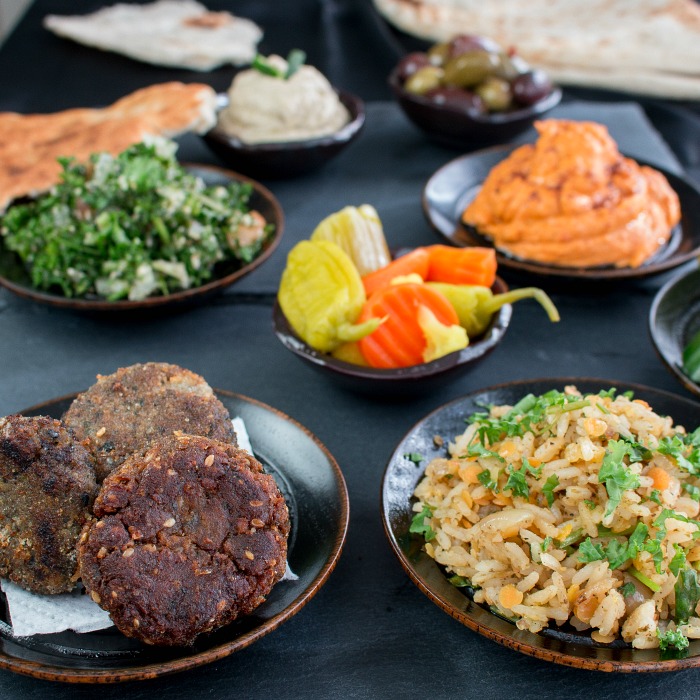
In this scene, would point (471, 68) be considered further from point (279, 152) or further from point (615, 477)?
point (615, 477)

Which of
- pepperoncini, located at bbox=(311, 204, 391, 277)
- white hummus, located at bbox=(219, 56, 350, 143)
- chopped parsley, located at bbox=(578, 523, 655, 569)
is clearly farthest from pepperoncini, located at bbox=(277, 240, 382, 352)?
white hummus, located at bbox=(219, 56, 350, 143)

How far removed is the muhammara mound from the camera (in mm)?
3334

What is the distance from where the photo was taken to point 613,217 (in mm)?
3336

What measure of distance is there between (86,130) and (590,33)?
14.8ft

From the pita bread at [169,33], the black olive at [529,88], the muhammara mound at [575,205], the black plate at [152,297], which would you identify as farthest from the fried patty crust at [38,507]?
the pita bread at [169,33]

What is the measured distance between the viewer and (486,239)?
11.8 feet

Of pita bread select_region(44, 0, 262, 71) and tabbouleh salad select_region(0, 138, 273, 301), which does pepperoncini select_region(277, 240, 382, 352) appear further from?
pita bread select_region(44, 0, 262, 71)

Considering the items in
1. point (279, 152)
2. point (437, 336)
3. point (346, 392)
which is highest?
point (437, 336)

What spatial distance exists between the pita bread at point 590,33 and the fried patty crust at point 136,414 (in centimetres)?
504

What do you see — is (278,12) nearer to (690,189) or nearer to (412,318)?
(690,189)

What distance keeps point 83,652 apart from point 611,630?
4.02 feet

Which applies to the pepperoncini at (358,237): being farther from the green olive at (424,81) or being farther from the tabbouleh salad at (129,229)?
the green olive at (424,81)

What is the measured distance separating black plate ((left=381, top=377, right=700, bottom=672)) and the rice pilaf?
0.11ft

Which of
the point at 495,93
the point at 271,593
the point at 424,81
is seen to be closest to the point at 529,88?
the point at 495,93
